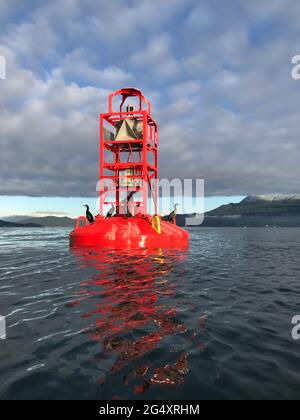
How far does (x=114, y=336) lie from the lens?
17.4 feet

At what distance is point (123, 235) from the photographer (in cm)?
1906

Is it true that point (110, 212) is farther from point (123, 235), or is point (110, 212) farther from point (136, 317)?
point (136, 317)

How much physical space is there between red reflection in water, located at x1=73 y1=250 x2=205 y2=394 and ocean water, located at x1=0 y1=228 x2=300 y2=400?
2 centimetres

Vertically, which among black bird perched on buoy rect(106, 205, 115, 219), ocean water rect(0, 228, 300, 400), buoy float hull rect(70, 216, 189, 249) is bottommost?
ocean water rect(0, 228, 300, 400)

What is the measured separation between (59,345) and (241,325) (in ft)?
12.0

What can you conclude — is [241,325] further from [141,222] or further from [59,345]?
[141,222]

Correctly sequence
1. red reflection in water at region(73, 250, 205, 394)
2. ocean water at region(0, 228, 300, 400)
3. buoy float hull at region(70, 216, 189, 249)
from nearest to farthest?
ocean water at region(0, 228, 300, 400) < red reflection in water at region(73, 250, 205, 394) < buoy float hull at region(70, 216, 189, 249)

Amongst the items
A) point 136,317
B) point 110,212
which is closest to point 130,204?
point 110,212

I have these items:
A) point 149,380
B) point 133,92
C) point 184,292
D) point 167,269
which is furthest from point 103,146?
point 149,380

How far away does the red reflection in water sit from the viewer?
4117 mm

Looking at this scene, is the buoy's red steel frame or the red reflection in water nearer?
the red reflection in water

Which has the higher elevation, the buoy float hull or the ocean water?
the buoy float hull

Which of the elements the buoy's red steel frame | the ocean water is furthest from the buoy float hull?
the ocean water

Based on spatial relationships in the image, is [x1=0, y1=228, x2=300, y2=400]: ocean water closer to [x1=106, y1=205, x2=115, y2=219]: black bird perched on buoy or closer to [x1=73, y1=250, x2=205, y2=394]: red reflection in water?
[x1=73, y1=250, x2=205, y2=394]: red reflection in water
